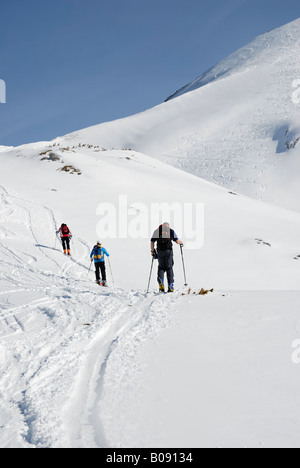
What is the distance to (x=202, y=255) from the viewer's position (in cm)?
1983

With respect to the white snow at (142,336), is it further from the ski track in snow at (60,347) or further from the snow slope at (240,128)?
the snow slope at (240,128)

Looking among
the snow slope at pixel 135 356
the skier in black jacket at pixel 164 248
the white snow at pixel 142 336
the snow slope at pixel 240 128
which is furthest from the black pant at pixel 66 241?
the snow slope at pixel 240 128

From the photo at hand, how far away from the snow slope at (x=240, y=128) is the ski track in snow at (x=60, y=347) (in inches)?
1876

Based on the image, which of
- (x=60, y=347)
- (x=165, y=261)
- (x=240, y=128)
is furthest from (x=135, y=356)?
(x=240, y=128)

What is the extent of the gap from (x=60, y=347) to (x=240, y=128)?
80284mm

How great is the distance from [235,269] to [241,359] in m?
13.2

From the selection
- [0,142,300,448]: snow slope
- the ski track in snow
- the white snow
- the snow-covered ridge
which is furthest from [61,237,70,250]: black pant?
the snow-covered ridge

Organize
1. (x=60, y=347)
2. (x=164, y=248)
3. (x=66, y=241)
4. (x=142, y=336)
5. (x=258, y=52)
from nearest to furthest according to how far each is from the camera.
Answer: (x=60, y=347) → (x=142, y=336) → (x=164, y=248) → (x=66, y=241) → (x=258, y=52)

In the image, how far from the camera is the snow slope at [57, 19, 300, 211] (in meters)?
62.0

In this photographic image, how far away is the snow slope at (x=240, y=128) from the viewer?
6203cm

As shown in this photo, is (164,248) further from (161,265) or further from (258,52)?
(258,52)

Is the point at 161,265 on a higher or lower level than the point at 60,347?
higher

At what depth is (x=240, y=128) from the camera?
260 feet

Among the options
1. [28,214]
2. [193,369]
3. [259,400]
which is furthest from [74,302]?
[28,214]
